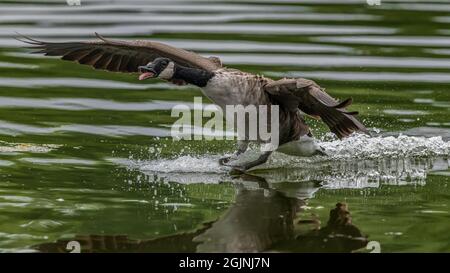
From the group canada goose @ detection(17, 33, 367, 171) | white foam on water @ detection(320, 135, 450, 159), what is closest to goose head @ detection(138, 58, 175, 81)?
canada goose @ detection(17, 33, 367, 171)

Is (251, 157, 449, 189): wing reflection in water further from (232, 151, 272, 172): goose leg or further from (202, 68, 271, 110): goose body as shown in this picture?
(202, 68, 271, 110): goose body

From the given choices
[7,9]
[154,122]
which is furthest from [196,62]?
[7,9]

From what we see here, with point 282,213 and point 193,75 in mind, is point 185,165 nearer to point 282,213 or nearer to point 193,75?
point 193,75

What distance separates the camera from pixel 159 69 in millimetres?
12547

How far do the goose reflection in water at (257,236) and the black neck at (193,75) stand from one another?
A: 164 centimetres

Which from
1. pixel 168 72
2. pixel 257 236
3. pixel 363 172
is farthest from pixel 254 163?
pixel 257 236

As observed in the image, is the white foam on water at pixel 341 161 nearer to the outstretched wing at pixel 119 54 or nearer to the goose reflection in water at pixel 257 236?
the outstretched wing at pixel 119 54

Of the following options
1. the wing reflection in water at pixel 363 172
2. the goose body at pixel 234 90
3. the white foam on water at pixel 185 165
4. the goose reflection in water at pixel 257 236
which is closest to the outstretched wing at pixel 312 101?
the goose body at pixel 234 90

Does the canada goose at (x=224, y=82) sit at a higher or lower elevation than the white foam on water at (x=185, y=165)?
higher

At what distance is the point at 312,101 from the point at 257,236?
2.37 meters

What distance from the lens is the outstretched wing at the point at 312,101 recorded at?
39.3ft

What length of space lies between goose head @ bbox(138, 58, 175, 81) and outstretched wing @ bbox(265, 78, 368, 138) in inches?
40.2

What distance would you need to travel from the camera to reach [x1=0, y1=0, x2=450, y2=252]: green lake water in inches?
416

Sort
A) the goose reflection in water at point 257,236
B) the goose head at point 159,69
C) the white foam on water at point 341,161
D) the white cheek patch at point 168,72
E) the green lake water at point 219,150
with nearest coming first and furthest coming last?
the goose reflection in water at point 257,236, the green lake water at point 219,150, the goose head at point 159,69, the white cheek patch at point 168,72, the white foam on water at point 341,161
